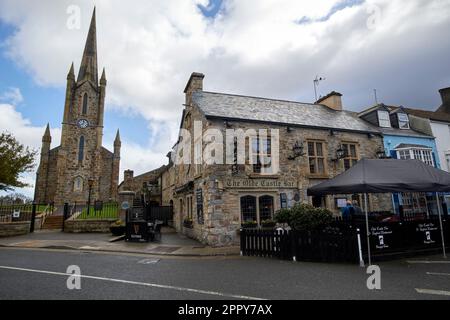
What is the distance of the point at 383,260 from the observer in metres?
8.03

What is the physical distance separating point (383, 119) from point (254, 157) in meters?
11.1

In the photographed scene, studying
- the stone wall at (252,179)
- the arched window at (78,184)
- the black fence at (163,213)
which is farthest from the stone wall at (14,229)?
the arched window at (78,184)

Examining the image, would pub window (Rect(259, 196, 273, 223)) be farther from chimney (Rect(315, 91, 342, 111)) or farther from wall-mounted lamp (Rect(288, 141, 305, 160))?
chimney (Rect(315, 91, 342, 111))

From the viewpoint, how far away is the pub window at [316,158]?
14172mm

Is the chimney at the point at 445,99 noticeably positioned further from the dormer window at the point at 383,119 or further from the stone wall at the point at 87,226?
the stone wall at the point at 87,226

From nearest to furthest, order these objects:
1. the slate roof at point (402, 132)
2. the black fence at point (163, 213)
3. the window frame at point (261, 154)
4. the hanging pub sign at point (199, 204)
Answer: the hanging pub sign at point (199, 204)
the window frame at point (261, 154)
the slate roof at point (402, 132)
the black fence at point (163, 213)

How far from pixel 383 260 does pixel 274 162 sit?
6.42m

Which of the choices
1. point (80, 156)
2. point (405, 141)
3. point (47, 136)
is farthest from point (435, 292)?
point (47, 136)

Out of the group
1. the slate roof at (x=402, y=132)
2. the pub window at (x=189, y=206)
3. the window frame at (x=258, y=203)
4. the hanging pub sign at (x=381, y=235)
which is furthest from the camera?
the slate roof at (x=402, y=132)

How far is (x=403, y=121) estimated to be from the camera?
1845 centimetres

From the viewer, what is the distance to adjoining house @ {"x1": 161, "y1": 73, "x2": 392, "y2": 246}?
11.9 meters

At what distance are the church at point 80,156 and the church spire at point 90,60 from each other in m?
0.28
